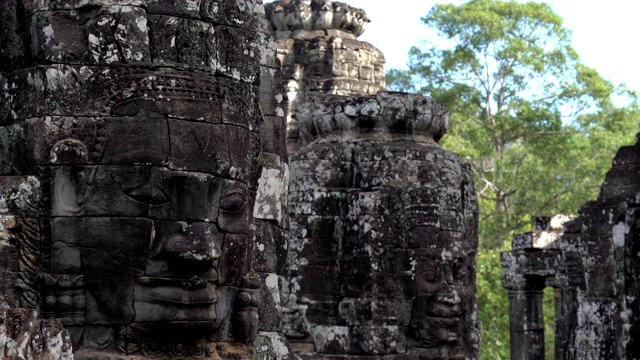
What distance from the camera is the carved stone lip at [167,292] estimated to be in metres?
6.21

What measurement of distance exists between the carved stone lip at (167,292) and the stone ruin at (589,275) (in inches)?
124

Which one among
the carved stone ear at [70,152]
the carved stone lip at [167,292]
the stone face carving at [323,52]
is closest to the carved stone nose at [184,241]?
the carved stone lip at [167,292]

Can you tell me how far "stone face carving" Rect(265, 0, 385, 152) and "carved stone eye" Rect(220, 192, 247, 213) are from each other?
8.97 meters

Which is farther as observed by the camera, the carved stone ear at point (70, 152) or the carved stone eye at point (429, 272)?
the carved stone eye at point (429, 272)

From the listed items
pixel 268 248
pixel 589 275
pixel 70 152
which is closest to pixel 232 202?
pixel 70 152

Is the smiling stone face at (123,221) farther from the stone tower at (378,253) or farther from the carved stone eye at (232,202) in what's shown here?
the stone tower at (378,253)

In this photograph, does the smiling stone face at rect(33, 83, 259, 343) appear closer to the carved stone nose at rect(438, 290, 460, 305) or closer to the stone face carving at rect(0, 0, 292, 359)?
the stone face carving at rect(0, 0, 292, 359)

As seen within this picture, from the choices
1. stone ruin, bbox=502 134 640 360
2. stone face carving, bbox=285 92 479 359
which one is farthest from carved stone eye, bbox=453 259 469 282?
stone ruin, bbox=502 134 640 360

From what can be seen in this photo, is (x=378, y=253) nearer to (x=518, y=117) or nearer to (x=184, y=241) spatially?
(x=184, y=241)

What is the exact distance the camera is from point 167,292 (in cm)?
624

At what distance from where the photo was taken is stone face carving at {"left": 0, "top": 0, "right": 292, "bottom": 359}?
619cm

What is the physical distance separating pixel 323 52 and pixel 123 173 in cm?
973

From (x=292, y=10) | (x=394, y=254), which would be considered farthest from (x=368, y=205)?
(x=292, y=10)

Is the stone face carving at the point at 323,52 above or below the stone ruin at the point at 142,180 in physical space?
above
